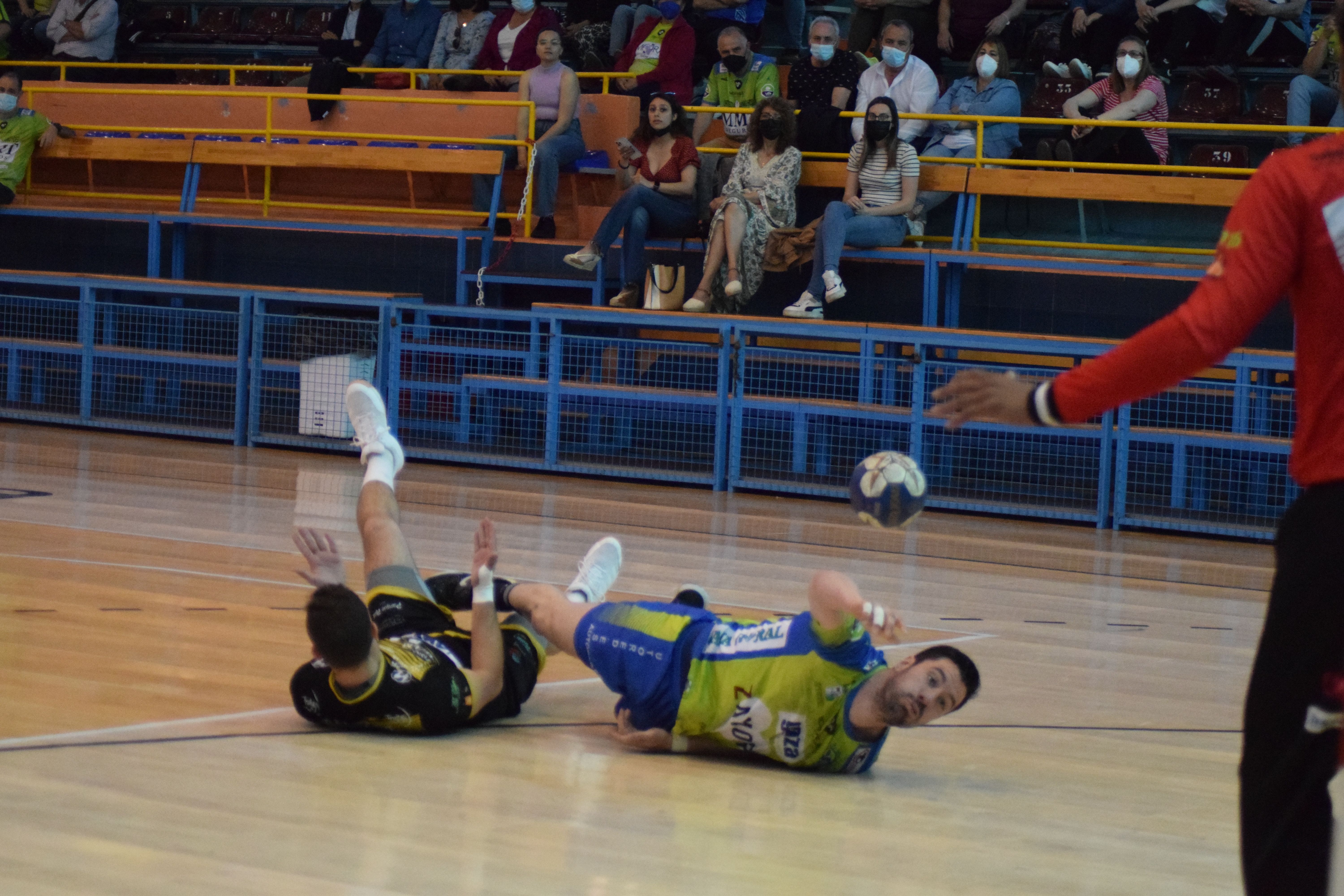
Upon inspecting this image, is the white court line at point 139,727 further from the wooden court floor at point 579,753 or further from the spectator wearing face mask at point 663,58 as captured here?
the spectator wearing face mask at point 663,58

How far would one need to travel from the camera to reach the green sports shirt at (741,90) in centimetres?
1288

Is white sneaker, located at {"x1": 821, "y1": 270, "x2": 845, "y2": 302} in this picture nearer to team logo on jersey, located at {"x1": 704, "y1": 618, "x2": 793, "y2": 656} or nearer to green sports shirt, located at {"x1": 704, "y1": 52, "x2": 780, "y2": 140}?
green sports shirt, located at {"x1": 704, "y1": 52, "x2": 780, "y2": 140}

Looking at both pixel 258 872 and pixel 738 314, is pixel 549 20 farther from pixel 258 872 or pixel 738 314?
pixel 258 872

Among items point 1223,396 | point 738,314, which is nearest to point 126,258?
point 738,314

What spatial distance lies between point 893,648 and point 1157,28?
8172 mm

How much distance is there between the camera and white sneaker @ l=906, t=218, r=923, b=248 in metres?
11.8

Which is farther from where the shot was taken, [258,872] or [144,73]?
[144,73]

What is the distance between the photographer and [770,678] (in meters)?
4.43

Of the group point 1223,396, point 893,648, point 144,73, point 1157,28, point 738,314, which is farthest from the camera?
point 144,73

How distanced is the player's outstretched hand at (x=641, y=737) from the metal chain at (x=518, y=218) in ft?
Result: 26.2

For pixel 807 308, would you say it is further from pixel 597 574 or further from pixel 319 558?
pixel 319 558

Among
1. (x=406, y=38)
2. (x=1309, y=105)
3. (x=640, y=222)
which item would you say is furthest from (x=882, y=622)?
(x=406, y=38)

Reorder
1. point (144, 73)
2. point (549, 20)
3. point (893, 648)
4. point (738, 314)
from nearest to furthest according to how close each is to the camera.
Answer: point (893, 648), point (738, 314), point (549, 20), point (144, 73)

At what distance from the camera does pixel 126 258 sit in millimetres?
14664
